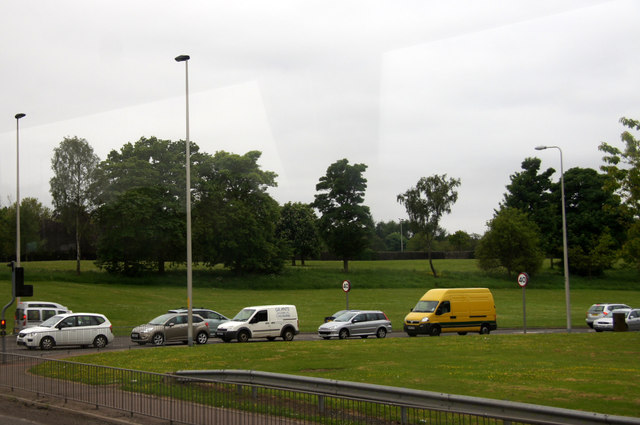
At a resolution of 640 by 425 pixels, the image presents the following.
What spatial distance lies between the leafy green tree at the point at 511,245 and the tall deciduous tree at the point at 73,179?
50.7 metres

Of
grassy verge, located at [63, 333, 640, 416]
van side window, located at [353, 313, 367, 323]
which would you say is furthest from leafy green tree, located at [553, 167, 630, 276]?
van side window, located at [353, 313, 367, 323]

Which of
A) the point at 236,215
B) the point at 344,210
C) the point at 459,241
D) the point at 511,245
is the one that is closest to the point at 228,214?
the point at 236,215

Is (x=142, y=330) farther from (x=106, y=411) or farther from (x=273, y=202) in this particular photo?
(x=273, y=202)

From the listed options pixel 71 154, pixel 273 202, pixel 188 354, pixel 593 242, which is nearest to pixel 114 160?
pixel 71 154

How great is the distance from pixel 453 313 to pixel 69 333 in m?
19.2

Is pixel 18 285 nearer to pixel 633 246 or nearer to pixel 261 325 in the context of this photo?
pixel 261 325

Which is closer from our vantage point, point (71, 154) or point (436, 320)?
point (436, 320)

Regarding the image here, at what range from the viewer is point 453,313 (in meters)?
33.2

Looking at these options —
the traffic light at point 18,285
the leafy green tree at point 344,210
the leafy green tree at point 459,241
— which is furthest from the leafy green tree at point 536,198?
the traffic light at point 18,285

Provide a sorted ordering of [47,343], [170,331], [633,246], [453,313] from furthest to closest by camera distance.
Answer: [453,313]
[170,331]
[633,246]
[47,343]

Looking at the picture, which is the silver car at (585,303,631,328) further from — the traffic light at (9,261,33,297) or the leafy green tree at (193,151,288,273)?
the leafy green tree at (193,151,288,273)

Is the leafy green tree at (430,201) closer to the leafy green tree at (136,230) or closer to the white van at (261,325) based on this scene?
the leafy green tree at (136,230)

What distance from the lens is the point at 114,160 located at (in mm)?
73062

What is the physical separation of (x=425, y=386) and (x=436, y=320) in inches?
735
